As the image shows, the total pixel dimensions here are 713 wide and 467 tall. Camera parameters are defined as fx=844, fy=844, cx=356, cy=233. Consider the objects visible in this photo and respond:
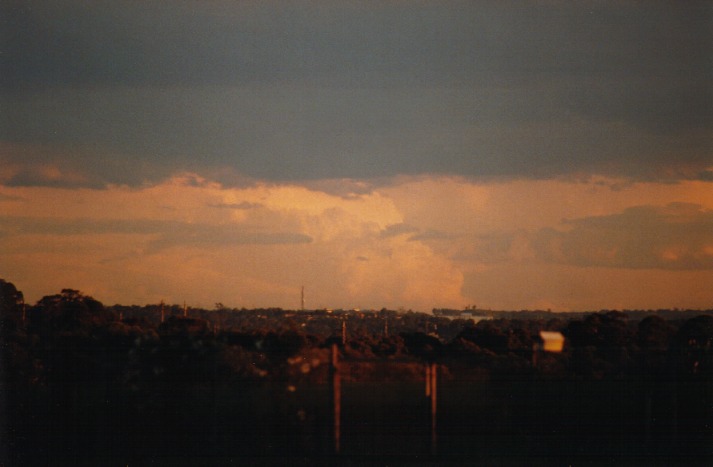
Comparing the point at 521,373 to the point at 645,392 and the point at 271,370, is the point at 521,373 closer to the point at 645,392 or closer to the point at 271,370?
the point at 645,392

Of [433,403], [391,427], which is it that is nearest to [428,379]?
[433,403]

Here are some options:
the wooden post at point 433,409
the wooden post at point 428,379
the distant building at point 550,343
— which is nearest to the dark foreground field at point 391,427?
A: the wooden post at point 433,409

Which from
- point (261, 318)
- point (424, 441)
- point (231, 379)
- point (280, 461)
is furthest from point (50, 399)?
point (261, 318)

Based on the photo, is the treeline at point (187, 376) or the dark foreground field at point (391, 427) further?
the treeline at point (187, 376)

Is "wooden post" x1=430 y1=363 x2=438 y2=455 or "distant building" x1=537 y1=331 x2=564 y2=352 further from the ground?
"distant building" x1=537 y1=331 x2=564 y2=352

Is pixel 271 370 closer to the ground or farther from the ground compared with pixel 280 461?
farther from the ground

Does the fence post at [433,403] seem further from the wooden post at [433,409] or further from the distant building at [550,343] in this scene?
the distant building at [550,343]

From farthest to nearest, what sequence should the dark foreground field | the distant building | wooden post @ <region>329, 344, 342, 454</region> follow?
the distant building → the dark foreground field → wooden post @ <region>329, 344, 342, 454</region>

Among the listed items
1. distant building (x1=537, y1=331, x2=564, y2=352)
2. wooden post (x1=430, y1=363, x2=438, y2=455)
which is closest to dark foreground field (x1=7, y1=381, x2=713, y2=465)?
wooden post (x1=430, y1=363, x2=438, y2=455)

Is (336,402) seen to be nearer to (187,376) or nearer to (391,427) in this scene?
(391,427)

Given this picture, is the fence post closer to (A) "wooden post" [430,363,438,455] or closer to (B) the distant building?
(A) "wooden post" [430,363,438,455]

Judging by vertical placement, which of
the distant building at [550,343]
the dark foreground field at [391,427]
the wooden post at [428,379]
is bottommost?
the dark foreground field at [391,427]
